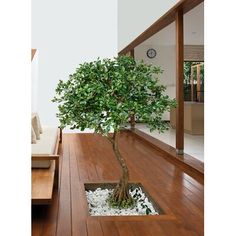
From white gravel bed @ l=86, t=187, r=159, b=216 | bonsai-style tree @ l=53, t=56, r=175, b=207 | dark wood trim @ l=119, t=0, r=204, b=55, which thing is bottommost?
white gravel bed @ l=86, t=187, r=159, b=216

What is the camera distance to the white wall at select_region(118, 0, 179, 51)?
229 inches

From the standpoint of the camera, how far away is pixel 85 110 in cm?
294

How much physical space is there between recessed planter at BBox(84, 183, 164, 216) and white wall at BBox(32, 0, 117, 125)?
5.61 m

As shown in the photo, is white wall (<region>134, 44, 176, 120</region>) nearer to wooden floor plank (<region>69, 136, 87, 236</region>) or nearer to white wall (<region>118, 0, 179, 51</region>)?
white wall (<region>118, 0, 179, 51</region>)

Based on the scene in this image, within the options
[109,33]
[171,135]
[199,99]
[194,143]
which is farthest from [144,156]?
[199,99]

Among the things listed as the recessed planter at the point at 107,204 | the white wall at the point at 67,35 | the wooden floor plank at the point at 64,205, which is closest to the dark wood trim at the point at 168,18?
the white wall at the point at 67,35

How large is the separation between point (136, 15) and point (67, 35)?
225 cm

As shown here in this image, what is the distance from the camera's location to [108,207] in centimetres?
318

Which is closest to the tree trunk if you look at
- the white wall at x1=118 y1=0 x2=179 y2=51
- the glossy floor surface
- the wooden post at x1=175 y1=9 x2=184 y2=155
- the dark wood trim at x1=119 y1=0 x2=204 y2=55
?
the glossy floor surface

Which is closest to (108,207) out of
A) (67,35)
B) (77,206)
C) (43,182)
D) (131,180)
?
(77,206)

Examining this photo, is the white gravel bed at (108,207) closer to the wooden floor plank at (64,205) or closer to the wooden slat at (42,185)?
the wooden floor plank at (64,205)

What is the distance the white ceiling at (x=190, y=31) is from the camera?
7359mm

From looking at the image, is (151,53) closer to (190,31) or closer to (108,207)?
(190,31)
